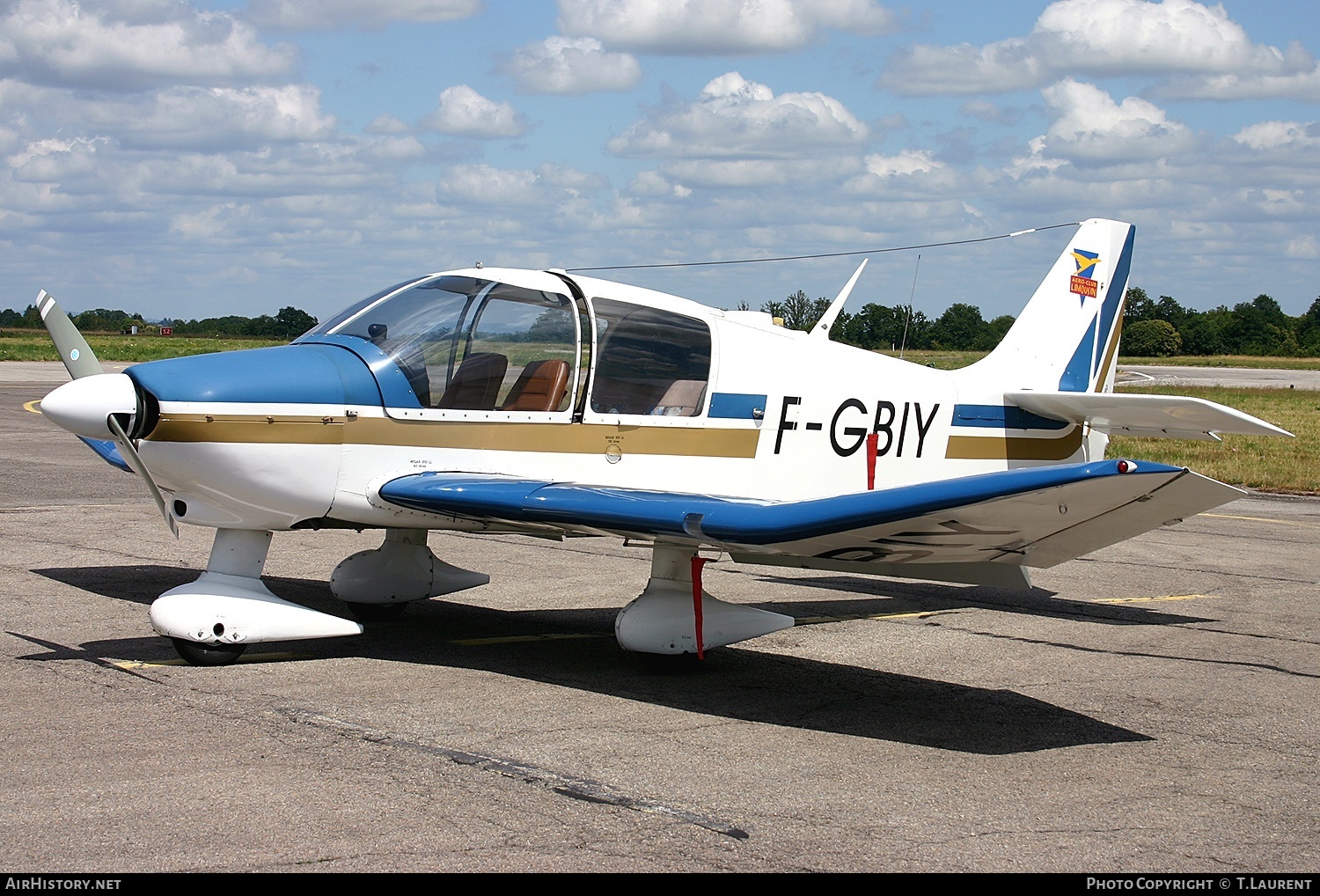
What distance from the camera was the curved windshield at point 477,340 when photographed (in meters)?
7.15

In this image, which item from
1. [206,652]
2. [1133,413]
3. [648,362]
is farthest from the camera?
[1133,413]

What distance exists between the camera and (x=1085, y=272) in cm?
953

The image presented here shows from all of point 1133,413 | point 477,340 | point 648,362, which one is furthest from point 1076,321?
point 477,340

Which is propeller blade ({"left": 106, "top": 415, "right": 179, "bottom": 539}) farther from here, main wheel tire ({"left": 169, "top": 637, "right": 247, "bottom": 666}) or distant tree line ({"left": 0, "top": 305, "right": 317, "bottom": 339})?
distant tree line ({"left": 0, "top": 305, "right": 317, "bottom": 339})

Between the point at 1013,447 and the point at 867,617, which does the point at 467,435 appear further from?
the point at 1013,447

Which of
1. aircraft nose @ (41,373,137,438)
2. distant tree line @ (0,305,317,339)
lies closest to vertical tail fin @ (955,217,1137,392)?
aircraft nose @ (41,373,137,438)

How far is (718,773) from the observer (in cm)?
522

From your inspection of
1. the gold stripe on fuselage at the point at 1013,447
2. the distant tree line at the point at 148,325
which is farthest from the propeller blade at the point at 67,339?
the distant tree line at the point at 148,325

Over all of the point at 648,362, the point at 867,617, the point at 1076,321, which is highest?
the point at 1076,321

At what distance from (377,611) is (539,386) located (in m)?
2.12
